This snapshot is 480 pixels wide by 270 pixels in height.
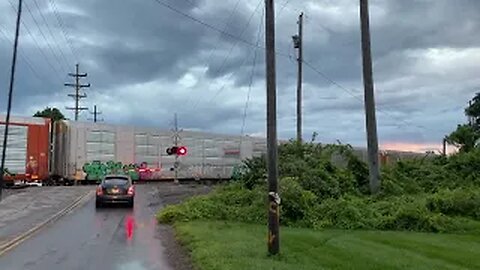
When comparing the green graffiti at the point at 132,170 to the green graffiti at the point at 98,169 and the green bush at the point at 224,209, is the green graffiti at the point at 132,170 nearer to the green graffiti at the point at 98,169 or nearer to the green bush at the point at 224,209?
the green graffiti at the point at 98,169

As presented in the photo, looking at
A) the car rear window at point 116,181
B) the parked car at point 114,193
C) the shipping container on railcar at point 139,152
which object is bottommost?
the parked car at point 114,193

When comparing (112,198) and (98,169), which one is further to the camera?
(98,169)

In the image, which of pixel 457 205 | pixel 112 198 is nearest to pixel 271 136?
pixel 457 205

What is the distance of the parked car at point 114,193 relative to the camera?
32.4m

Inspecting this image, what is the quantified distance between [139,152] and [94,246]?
31433 mm

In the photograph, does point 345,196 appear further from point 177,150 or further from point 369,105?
point 177,150

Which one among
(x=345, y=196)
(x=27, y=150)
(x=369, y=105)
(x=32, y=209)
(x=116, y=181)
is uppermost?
(x=369, y=105)

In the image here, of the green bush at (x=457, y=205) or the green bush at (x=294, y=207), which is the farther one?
the green bush at (x=457, y=205)

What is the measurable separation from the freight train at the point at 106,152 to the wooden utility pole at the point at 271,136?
30.2 m

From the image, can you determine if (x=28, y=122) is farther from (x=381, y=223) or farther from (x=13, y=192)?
(x=381, y=223)

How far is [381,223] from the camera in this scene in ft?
76.7

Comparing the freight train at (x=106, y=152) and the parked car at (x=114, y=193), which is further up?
the freight train at (x=106, y=152)

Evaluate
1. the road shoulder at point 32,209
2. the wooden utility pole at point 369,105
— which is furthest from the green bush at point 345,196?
the road shoulder at point 32,209

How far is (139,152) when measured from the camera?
4934 centimetres
